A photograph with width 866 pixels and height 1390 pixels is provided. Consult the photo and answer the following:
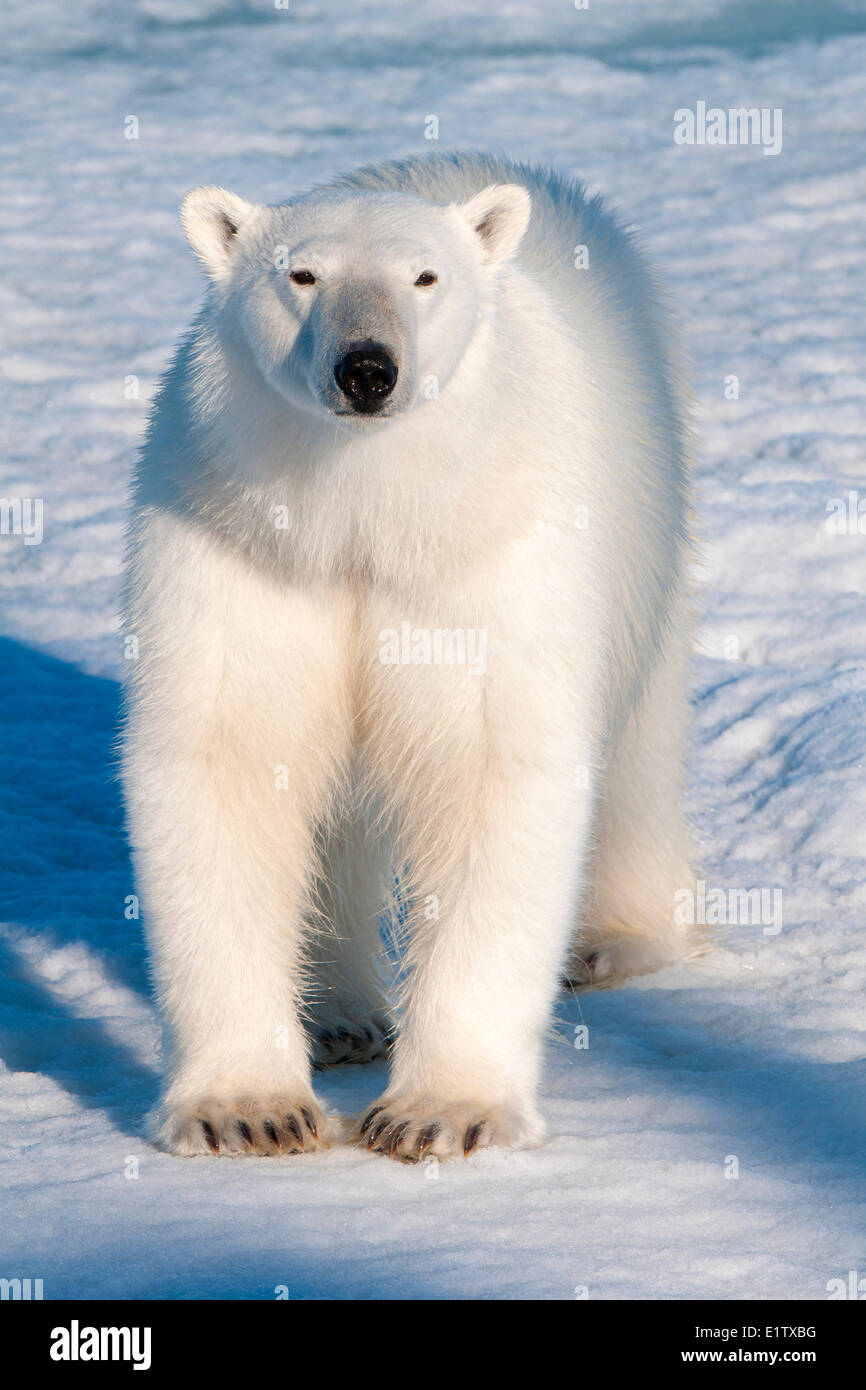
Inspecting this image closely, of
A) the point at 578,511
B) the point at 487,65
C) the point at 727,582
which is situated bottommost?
the point at 578,511

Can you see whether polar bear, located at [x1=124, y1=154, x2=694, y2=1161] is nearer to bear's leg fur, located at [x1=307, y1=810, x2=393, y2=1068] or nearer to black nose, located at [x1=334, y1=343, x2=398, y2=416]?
black nose, located at [x1=334, y1=343, x2=398, y2=416]

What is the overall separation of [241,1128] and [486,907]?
2.06 ft

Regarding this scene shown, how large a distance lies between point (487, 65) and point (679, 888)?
1015cm

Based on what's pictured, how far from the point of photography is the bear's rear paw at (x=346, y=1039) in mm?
4211

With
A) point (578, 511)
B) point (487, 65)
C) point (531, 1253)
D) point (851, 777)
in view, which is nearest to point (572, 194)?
point (578, 511)

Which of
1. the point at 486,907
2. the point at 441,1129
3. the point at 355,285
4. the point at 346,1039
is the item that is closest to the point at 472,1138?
the point at 441,1129

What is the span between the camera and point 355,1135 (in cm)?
345

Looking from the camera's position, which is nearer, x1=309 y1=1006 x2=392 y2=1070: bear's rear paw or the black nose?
the black nose

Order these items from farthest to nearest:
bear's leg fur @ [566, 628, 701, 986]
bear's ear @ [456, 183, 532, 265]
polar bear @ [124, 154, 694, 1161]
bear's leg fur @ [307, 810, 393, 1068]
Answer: bear's leg fur @ [566, 628, 701, 986] → bear's leg fur @ [307, 810, 393, 1068] → bear's ear @ [456, 183, 532, 265] → polar bear @ [124, 154, 694, 1161]

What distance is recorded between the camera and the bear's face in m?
3.02

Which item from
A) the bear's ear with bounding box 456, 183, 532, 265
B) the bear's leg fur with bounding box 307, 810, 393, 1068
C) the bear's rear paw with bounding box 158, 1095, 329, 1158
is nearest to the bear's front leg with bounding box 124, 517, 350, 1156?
the bear's rear paw with bounding box 158, 1095, 329, 1158

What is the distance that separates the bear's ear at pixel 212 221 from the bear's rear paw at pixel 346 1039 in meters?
1.80

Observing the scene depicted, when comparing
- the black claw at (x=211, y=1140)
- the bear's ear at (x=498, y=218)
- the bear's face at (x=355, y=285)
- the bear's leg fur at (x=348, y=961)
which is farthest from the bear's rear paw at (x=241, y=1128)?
the bear's ear at (x=498, y=218)

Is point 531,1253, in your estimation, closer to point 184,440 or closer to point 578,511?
point 578,511
